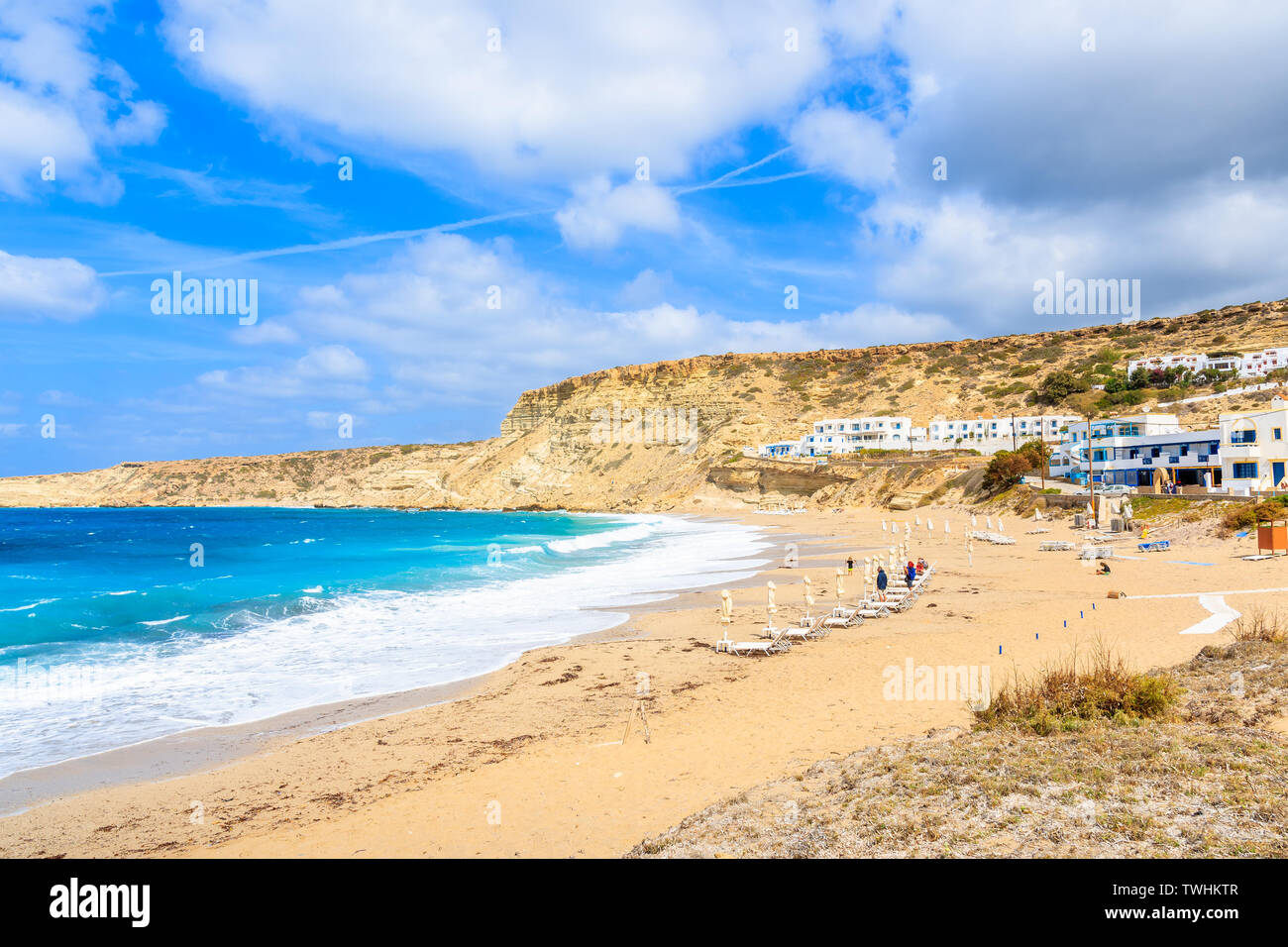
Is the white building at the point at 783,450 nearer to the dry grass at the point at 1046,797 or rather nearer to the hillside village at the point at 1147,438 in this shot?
the hillside village at the point at 1147,438

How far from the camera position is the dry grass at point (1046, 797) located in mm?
4074

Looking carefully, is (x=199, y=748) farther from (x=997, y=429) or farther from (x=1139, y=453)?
(x=997, y=429)

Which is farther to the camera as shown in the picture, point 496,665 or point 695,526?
point 695,526

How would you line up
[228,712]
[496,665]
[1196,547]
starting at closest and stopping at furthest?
[228,712] → [496,665] → [1196,547]

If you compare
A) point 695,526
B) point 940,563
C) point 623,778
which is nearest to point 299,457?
point 695,526

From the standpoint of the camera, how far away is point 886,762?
5.79 m

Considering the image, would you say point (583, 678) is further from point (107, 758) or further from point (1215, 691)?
point (1215, 691)

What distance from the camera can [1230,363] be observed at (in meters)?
61.8

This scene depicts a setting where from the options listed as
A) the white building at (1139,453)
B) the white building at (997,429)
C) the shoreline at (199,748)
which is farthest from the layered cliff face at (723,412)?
the shoreline at (199,748)

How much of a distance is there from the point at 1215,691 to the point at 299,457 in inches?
6713

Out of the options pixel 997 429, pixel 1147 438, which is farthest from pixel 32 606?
pixel 997 429

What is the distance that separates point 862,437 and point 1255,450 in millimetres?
43154

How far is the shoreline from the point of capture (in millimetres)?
8195

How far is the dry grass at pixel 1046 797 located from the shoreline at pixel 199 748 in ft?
22.4
